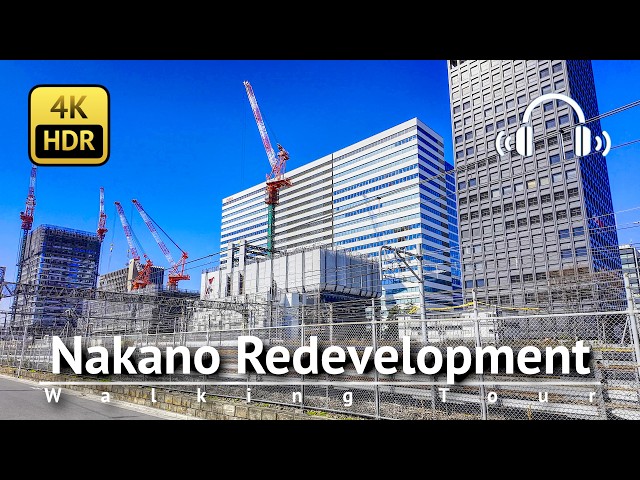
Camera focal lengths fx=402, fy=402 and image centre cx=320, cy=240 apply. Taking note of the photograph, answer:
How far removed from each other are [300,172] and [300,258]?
210ft

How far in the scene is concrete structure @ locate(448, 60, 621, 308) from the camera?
59.3m

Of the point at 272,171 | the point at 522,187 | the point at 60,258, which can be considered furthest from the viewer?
the point at 272,171

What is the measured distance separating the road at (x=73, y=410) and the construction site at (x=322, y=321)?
2.86ft

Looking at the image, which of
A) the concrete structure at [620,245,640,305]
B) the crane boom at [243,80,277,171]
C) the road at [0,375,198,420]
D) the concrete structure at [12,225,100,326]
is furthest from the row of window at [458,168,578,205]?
the road at [0,375,198,420]

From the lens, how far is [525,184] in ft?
215

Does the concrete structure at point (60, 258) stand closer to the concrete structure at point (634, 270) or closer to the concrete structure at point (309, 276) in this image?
the concrete structure at point (309, 276)

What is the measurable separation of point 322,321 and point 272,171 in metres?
60.0

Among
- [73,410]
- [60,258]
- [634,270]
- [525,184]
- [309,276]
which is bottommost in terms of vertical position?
[73,410]

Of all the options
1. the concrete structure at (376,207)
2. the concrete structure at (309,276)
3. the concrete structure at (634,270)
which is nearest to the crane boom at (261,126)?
the concrete structure at (376,207)

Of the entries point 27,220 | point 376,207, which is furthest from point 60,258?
point 376,207

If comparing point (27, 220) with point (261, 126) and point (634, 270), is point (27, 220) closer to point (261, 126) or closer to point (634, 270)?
point (261, 126)

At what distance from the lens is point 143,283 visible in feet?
295
